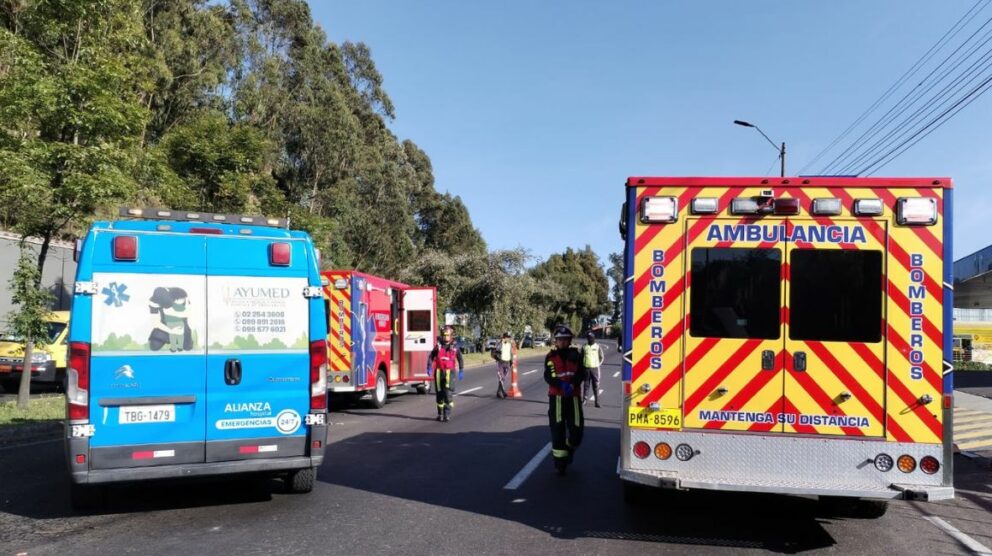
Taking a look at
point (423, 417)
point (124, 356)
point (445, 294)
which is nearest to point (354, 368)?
point (423, 417)

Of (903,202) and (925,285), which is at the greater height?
(903,202)

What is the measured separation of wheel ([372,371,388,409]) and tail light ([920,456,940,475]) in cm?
1213

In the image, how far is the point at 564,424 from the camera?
8.88m

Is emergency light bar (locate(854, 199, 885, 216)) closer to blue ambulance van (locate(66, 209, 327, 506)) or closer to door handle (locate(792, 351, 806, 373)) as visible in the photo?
door handle (locate(792, 351, 806, 373))

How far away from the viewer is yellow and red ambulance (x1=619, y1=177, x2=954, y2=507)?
574cm

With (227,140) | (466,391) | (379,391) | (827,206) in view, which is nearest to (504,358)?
(466,391)

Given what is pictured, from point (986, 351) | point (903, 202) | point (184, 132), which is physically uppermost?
point (184, 132)

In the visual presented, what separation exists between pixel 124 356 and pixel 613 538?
433 cm

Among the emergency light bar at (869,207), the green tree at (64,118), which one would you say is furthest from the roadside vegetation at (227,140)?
the emergency light bar at (869,207)

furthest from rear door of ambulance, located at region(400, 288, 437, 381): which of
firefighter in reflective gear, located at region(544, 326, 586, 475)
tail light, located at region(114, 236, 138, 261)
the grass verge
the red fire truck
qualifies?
tail light, located at region(114, 236, 138, 261)

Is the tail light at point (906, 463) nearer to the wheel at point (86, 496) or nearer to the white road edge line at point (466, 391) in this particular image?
the wheel at point (86, 496)

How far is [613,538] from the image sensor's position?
20.4 feet

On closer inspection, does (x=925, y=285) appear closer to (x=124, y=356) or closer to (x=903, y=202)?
(x=903, y=202)

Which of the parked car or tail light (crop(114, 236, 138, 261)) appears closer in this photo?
tail light (crop(114, 236, 138, 261))
